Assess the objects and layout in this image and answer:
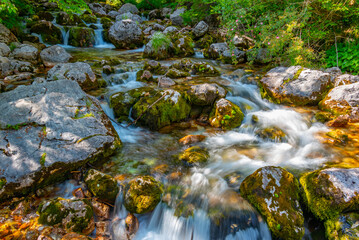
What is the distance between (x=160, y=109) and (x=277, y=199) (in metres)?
3.34

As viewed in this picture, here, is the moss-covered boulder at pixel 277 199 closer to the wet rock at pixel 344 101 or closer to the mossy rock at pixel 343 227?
the mossy rock at pixel 343 227

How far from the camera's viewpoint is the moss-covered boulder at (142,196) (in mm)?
2977

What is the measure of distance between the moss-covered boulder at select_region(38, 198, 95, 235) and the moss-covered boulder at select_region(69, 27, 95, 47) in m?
12.2

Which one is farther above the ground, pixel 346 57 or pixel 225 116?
pixel 346 57

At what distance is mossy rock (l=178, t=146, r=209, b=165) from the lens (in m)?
3.98

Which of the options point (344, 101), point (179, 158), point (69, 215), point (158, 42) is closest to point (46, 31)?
point (158, 42)

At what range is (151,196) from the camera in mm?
3061

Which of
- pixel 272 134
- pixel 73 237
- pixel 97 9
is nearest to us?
pixel 73 237

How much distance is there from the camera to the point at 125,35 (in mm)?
12281

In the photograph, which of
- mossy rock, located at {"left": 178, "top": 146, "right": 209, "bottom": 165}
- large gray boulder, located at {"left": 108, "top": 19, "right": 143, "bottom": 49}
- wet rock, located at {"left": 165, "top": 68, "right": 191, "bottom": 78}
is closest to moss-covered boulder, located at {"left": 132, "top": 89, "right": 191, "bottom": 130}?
mossy rock, located at {"left": 178, "top": 146, "right": 209, "bottom": 165}

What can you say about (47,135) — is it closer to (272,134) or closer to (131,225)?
(131,225)

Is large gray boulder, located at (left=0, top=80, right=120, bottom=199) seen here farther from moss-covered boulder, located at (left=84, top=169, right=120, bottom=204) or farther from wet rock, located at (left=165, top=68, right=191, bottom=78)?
wet rock, located at (left=165, top=68, right=191, bottom=78)

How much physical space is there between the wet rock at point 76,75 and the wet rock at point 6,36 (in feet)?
16.5

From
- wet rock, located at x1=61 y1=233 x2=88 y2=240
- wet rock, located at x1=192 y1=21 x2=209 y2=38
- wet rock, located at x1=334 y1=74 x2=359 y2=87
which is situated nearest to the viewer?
wet rock, located at x1=61 y1=233 x2=88 y2=240
